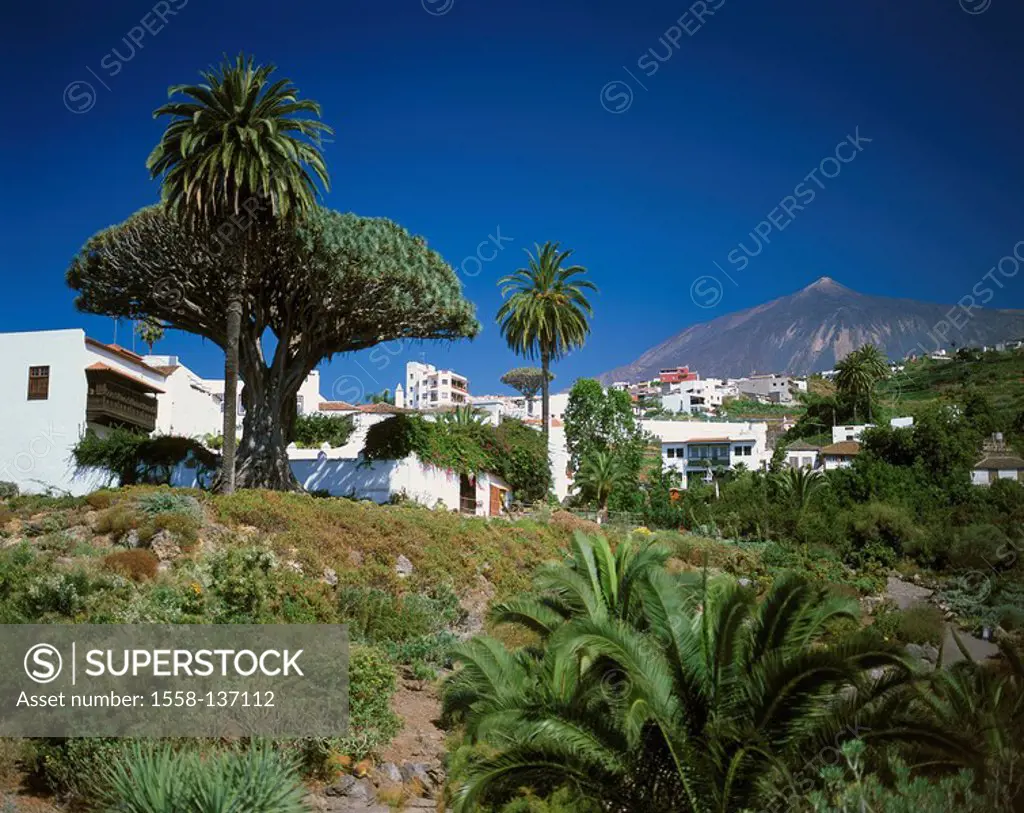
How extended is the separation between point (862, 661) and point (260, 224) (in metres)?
23.9

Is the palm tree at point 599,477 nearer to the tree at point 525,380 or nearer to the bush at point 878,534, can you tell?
the bush at point 878,534

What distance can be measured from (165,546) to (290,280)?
13.9m

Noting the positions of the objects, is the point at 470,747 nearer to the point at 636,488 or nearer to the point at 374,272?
the point at 374,272

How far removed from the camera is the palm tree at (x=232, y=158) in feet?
83.7

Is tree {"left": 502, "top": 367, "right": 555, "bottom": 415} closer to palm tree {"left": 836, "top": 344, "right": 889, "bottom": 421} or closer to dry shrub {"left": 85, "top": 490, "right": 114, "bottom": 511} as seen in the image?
palm tree {"left": 836, "top": 344, "right": 889, "bottom": 421}

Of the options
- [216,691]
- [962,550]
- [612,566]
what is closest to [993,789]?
[216,691]

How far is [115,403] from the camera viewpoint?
121 feet

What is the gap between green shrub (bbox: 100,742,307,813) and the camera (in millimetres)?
8344

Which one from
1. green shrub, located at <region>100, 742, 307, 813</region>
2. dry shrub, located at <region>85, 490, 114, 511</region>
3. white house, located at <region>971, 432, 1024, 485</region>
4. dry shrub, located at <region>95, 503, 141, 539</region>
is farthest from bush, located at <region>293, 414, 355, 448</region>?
green shrub, located at <region>100, 742, 307, 813</region>

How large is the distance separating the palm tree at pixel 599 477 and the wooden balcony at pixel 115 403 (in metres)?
24.3

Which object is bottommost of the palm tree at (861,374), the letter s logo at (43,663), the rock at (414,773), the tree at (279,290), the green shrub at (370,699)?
the rock at (414,773)

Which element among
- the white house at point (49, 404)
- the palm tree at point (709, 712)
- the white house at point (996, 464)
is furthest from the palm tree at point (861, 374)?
the palm tree at point (709, 712)

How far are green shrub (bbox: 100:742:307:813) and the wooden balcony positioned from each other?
29.9 meters

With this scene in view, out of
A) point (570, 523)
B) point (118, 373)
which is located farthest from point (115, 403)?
point (570, 523)
